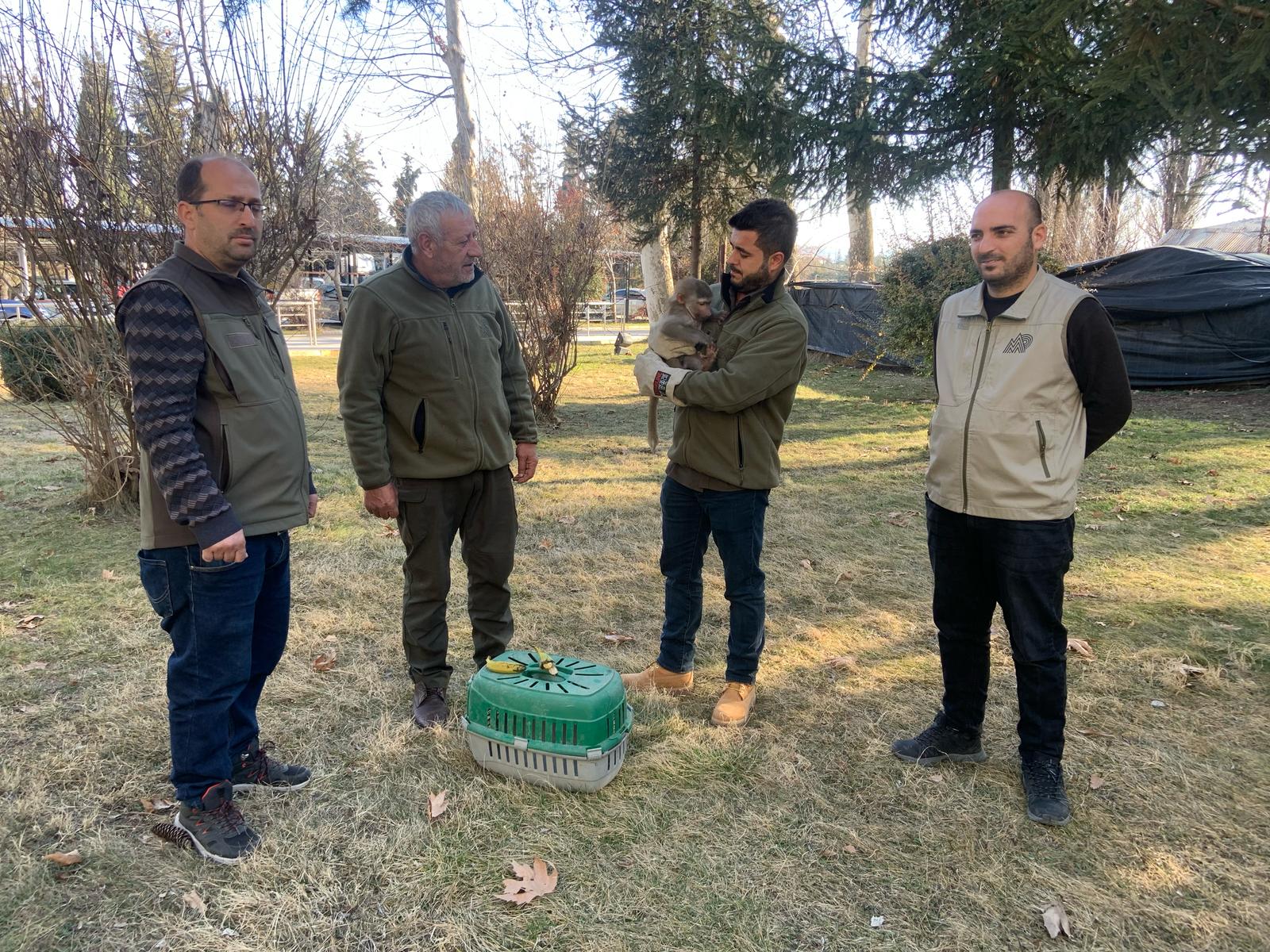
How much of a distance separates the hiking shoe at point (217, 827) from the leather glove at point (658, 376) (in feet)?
6.48

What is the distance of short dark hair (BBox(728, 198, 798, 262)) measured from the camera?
9.57 ft

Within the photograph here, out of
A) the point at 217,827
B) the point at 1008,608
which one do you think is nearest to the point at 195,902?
the point at 217,827

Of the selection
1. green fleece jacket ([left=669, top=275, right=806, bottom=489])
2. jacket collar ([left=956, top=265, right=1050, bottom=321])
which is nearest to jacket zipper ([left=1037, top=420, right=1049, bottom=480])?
jacket collar ([left=956, top=265, right=1050, bottom=321])

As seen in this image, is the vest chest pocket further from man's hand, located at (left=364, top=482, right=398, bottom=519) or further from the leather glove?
the leather glove

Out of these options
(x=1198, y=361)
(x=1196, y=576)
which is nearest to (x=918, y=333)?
(x=1198, y=361)

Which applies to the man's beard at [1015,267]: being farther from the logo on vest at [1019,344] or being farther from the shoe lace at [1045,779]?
the shoe lace at [1045,779]

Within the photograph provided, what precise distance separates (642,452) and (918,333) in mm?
4907

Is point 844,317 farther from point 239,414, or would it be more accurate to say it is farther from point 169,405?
point 169,405

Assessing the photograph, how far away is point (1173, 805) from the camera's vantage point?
2.70 metres

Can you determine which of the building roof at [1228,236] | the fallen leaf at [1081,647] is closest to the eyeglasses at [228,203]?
the fallen leaf at [1081,647]

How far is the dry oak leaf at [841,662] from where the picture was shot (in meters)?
3.81

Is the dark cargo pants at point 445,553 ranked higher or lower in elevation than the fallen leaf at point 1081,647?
higher

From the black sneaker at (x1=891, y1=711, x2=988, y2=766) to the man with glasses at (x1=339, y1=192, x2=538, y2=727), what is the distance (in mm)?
1759

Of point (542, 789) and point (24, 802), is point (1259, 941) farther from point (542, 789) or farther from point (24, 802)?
point (24, 802)
